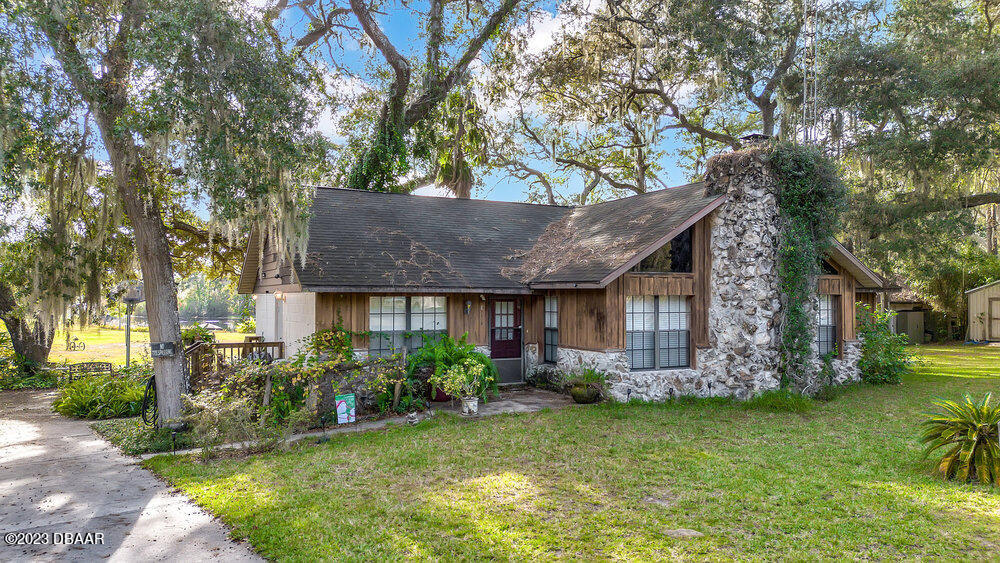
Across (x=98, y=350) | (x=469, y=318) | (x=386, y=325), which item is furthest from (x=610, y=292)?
(x=98, y=350)

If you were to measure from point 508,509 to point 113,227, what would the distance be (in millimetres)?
8841

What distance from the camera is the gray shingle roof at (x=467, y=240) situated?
10.3 metres

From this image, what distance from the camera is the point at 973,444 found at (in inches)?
236

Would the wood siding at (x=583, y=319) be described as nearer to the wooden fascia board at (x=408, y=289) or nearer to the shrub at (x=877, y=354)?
the wooden fascia board at (x=408, y=289)

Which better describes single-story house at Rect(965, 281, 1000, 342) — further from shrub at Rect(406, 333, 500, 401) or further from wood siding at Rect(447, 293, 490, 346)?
shrub at Rect(406, 333, 500, 401)

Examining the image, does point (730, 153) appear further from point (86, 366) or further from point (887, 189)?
point (86, 366)

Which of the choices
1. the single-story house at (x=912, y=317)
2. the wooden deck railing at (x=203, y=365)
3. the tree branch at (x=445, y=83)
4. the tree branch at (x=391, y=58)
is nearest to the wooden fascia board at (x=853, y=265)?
the wooden deck railing at (x=203, y=365)

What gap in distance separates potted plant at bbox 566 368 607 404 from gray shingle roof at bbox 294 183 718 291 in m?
1.86

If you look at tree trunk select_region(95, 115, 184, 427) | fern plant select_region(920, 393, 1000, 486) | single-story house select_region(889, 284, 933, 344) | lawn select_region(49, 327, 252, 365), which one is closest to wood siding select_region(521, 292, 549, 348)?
tree trunk select_region(95, 115, 184, 427)

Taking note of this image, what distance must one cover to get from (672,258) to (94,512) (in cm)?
975

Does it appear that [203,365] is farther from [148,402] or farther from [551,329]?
[551,329]

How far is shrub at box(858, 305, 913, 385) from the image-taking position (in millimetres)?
13109

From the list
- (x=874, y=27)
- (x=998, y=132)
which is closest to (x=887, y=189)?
(x=998, y=132)

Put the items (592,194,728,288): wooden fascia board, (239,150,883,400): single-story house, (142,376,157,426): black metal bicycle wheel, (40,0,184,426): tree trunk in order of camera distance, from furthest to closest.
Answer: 1. (239,150,883,400): single-story house
2. (592,194,728,288): wooden fascia board
3. (142,376,157,426): black metal bicycle wheel
4. (40,0,184,426): tree trunk
